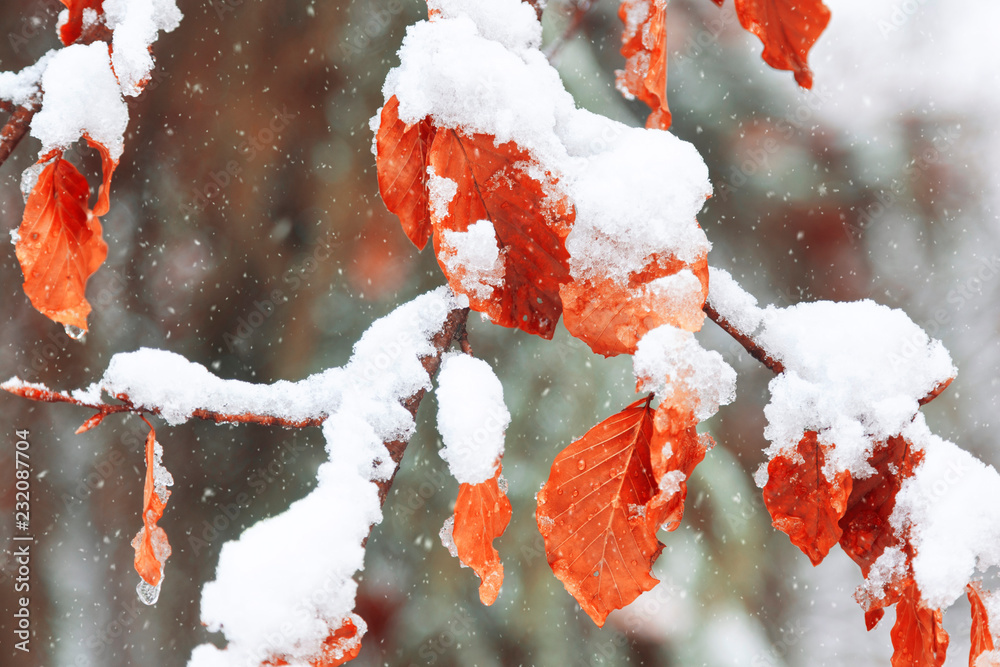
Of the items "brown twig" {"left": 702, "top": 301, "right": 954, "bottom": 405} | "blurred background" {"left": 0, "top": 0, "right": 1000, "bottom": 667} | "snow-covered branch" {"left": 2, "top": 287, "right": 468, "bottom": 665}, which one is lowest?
"blurred background" {"left": 0, "top": 0, "right": 1000, "bottom": 667}

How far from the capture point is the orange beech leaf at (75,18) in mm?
356

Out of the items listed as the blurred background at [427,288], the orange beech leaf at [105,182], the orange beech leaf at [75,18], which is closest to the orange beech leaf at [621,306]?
the orange beech leaf at [105,182]

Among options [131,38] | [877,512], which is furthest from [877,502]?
[131,38]

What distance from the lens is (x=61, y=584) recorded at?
665mm

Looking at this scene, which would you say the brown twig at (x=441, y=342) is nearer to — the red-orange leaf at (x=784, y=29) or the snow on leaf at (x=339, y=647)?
the snow on leaf at (x=339, y=647)

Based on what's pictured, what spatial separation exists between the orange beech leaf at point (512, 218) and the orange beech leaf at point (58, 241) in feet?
0.85

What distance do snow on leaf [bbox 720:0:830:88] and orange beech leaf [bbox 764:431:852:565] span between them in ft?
0.59

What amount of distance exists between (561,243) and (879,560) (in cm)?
21

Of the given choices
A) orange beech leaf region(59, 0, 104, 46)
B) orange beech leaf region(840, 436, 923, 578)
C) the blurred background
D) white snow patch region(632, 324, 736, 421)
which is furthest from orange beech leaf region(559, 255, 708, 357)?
the blurred background

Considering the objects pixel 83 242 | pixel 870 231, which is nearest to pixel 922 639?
pixel 83 242

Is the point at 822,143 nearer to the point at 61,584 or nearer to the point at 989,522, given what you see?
the point at 989,522

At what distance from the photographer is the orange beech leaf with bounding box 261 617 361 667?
220 mm

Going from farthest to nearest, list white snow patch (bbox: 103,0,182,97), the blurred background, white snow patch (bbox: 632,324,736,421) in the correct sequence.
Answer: the blurred background < white snow patch (bbox: 103,0,182,97) < white snow patch (bbox: 632,324,736,421)

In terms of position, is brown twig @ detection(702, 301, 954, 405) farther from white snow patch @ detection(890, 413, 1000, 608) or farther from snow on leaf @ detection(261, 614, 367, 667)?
snow on leaf @ detection(261, 614, 367, 667)
